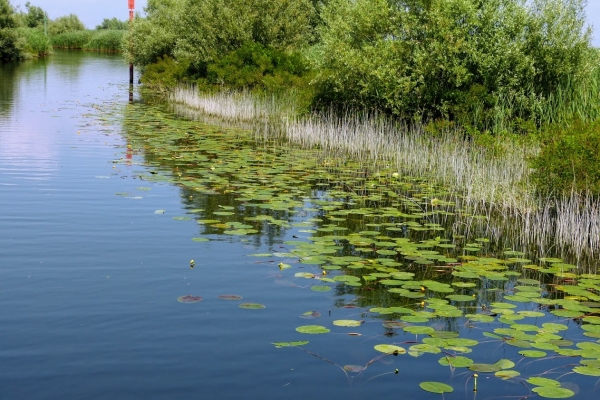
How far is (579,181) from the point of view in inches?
389

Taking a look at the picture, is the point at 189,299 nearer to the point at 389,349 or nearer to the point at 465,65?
the point at 389,349

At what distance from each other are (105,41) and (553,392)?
103m

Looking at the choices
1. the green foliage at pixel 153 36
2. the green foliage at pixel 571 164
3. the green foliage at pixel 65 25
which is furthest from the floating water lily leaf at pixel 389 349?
the green foliage at pixel 65 25

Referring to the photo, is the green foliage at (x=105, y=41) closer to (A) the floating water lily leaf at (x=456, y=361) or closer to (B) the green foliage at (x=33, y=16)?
(B) the green foliage at (x=33, y=16)

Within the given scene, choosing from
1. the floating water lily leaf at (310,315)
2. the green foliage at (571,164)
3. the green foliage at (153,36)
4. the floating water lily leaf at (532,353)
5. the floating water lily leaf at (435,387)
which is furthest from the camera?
the green foliage at (153,36)

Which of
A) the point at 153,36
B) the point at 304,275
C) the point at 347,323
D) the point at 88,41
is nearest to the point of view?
the point at 347,323

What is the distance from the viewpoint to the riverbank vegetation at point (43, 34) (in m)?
65.2

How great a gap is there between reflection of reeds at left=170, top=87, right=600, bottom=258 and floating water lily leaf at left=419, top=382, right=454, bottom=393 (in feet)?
14.7

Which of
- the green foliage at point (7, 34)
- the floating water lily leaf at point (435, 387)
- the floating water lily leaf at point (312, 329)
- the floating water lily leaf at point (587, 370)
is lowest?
the floating water lily leaf at point (435, 387)

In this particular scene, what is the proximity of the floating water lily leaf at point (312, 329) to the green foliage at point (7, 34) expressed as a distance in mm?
65514

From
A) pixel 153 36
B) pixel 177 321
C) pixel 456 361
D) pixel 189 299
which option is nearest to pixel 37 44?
pixel 153 36

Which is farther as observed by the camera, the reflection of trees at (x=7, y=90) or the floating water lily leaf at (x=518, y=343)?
the reflection of trees at (x=7, y=90)

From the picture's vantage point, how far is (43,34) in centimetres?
8038

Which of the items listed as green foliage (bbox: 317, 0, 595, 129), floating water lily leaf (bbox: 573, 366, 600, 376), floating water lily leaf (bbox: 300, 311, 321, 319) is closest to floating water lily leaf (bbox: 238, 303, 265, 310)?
floating water lily leaf (bbox: 300, 311, 321, 319)
